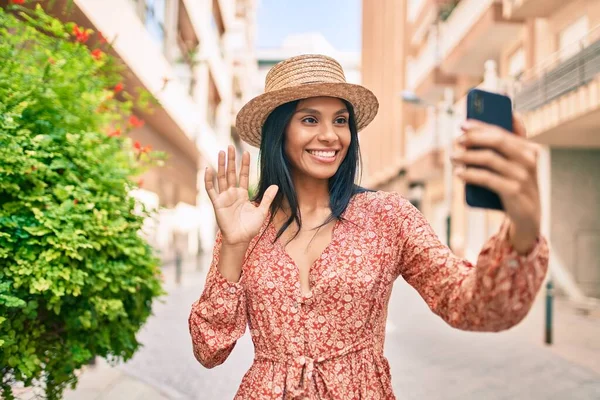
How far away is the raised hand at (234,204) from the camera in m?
1.83

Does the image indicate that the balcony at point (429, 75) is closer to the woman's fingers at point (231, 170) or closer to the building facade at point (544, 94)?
the building facade at point (544, 94)

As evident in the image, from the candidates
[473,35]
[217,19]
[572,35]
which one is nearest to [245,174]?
[572,35]

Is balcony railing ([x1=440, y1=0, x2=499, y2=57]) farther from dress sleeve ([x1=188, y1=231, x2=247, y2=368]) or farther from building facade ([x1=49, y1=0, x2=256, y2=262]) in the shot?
dress sleeve ([x1=188, y1=231, x2=247, y2=368])

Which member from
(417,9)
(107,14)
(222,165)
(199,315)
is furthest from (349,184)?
(417,9)

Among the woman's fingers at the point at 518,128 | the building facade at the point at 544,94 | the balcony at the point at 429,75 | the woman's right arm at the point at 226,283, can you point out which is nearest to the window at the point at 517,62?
the building facade at the point at 544,94

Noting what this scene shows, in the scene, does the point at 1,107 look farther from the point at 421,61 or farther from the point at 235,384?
the point at 421,61

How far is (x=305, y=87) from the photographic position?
198 centimetres

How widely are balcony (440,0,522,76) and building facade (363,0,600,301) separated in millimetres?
26

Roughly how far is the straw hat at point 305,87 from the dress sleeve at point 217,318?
Result: 2.02 ft

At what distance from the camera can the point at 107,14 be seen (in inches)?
344

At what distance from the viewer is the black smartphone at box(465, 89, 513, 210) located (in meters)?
1.18

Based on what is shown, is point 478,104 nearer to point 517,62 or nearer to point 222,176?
point 222,176

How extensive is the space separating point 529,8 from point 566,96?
107 inches

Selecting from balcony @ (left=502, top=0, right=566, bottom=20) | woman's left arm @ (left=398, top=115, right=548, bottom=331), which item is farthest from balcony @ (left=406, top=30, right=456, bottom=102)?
woman's left arm @ (left=398, top=115, right=548, bottom=331)
